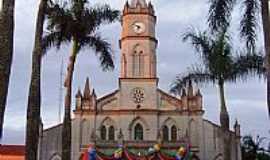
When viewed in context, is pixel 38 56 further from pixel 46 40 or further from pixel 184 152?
pixel 184 152

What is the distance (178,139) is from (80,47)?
27.3 m

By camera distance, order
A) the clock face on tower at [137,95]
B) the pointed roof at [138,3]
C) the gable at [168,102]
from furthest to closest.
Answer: the pointed roof at [138,3] < the clock face on tower at [137,95] < the gable at [168,102]

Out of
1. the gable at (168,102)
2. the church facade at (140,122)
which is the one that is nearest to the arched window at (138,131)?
the church facade at (140,122)

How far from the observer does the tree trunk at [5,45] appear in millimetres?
12969

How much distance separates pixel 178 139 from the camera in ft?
168

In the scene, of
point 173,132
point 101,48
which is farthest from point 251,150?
point 101,48

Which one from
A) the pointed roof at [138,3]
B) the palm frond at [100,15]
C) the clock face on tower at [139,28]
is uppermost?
the pointed roof at [138,3]

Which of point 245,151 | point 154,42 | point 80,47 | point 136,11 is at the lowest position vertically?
point 245,151

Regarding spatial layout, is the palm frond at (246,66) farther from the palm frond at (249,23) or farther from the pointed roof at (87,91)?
the pointed roof at (87,91)

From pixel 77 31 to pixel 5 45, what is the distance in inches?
480

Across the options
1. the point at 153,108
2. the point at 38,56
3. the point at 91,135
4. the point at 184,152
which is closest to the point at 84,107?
the point at 91,135

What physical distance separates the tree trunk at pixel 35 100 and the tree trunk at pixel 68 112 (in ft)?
18.1

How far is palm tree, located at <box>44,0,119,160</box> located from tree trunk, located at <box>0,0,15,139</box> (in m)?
9.83

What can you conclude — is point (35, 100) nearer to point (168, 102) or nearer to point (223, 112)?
point (223, 112)
